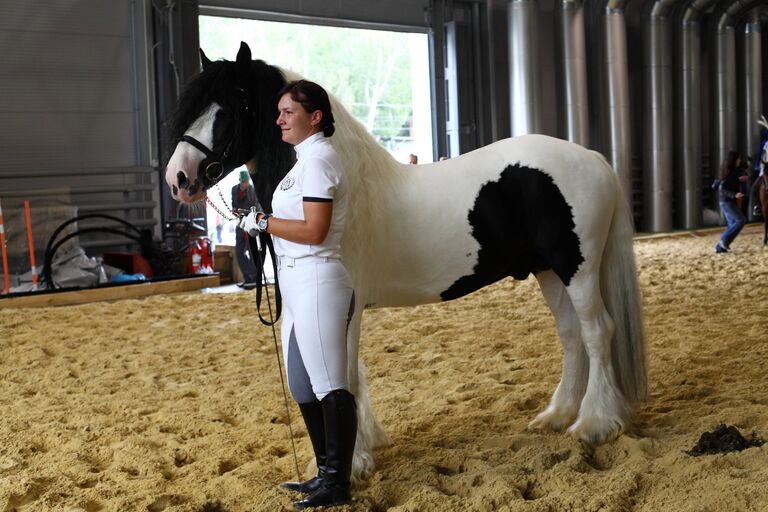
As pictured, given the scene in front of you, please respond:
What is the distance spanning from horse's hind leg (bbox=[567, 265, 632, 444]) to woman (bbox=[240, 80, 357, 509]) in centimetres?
118

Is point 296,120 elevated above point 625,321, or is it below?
above

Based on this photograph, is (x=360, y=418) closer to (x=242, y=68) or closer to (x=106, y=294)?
(x=242, y=68)

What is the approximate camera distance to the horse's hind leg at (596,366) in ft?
10.4

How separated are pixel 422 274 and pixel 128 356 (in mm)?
2737

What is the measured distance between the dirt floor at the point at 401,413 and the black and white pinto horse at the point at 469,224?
277mm

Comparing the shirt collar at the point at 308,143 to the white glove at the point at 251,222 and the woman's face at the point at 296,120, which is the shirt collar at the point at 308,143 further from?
the white glove at the point at 251,222

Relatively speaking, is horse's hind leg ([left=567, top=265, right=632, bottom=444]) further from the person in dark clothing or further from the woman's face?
the person in dark clothing

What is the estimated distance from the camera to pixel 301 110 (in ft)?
7.60

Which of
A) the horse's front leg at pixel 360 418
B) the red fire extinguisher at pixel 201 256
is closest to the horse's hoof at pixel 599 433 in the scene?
the horse's front leg at pixel 360 418

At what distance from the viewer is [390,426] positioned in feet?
11.5

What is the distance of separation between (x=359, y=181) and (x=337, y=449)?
0.96 metres

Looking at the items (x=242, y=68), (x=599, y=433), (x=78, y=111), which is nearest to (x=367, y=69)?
(x=78, y=111)

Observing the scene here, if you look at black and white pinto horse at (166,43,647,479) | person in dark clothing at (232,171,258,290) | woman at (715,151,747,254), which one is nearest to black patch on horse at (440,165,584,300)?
black and white pinto horse at (166,43,647,479)

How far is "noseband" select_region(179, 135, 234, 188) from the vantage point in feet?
8.94
